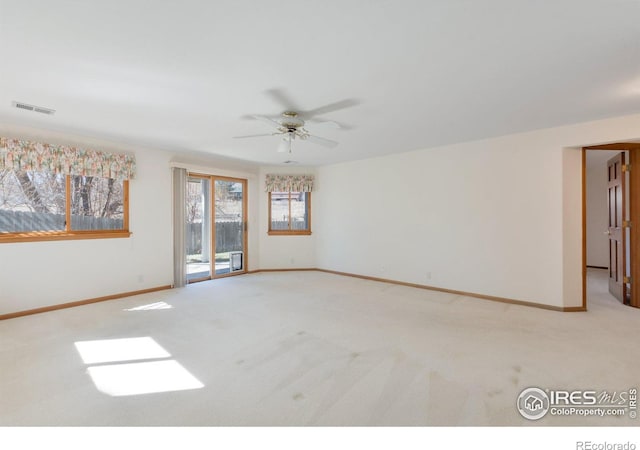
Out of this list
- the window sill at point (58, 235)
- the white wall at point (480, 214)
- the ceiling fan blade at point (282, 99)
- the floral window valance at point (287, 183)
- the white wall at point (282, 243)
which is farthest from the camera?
the white wall at point (282, 243)

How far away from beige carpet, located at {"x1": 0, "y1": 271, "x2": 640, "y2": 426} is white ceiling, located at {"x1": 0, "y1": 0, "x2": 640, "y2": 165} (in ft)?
7.66

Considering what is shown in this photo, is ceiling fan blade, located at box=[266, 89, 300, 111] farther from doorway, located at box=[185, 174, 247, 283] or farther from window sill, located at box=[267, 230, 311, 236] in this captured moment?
window sill, located at box=[267, 230, 311, 236]

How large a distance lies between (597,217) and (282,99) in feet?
27.5

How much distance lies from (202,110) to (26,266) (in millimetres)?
3025

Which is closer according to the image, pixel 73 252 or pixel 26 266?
pixel 26 266

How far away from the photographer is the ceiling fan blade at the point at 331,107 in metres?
2.96

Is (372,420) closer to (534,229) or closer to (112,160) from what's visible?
(534,229)

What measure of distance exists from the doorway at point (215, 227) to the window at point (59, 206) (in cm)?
120

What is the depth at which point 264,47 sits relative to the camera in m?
2.04

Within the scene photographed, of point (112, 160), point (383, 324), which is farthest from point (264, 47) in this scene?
point (112, 160)

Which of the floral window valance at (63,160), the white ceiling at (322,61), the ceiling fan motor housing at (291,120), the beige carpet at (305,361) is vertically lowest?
the beige carpet at (305,361)

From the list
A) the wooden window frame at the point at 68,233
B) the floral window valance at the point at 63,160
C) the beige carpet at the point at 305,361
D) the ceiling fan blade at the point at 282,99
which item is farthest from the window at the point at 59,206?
the ceiling fan blade at the point at 282,99

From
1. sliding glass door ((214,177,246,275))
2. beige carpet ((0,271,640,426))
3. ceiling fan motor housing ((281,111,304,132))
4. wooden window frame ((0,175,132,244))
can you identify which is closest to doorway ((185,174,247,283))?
sliding glass door ((214,177,246,275))

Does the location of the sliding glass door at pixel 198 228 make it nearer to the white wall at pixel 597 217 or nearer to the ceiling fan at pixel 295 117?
the ceiling fan at pixel 295 117
